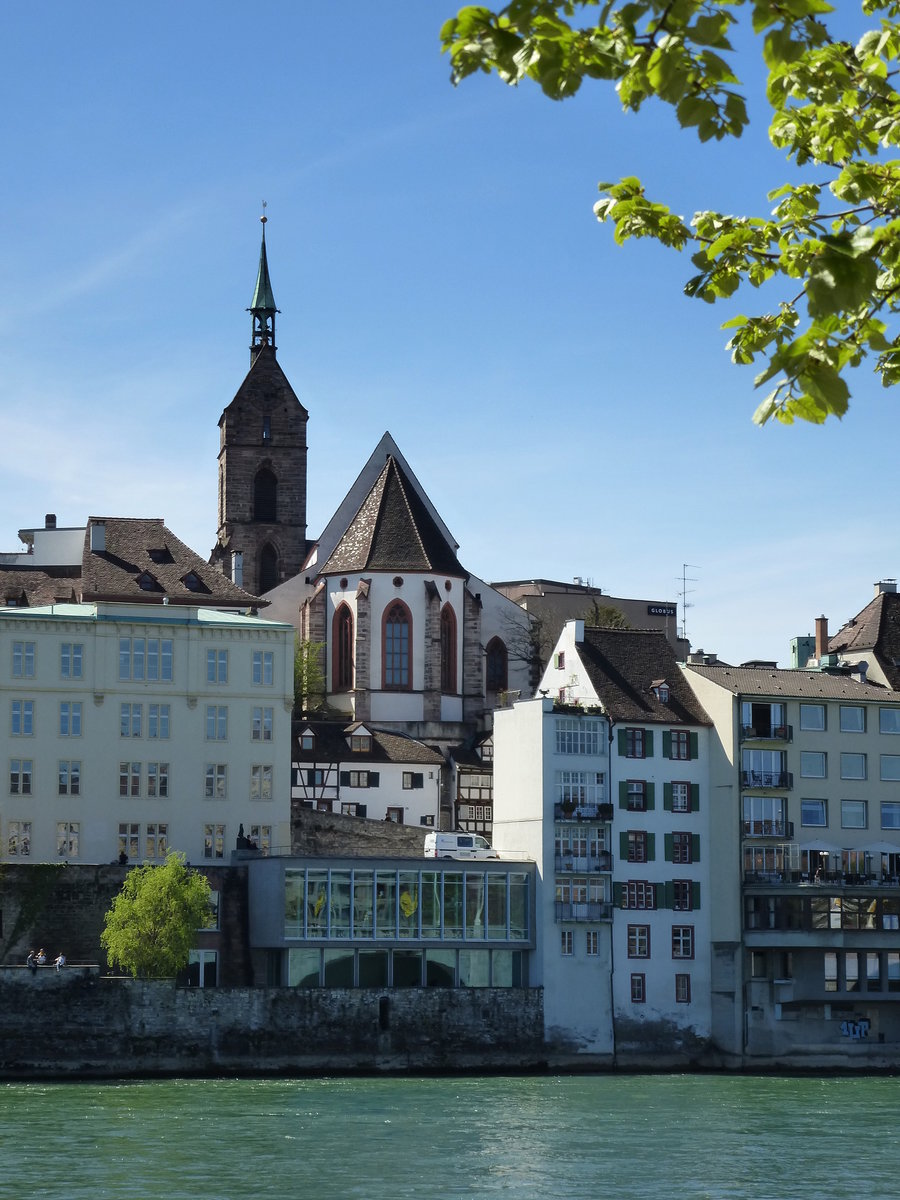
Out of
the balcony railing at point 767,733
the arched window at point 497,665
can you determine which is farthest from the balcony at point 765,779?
the arched window at point 497,665

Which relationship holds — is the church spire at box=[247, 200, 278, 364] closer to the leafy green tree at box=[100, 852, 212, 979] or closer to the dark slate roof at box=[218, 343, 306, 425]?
the dark slate roof at box=[218, 343, 306, 425]

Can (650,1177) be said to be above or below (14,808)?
below

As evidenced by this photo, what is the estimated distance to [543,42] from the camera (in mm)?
9414

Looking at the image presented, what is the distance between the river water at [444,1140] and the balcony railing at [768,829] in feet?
49.6

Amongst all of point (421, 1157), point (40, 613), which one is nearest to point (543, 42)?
point (421, 1157)

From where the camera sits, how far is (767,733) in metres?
86.9

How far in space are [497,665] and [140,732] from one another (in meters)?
43.8

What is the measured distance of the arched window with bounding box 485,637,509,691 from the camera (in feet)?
411

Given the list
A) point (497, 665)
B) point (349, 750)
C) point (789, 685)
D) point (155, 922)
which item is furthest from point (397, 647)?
point (155, 922)

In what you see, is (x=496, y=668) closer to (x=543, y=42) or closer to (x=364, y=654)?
(x=364, y=654)

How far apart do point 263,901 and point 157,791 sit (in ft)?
22.0

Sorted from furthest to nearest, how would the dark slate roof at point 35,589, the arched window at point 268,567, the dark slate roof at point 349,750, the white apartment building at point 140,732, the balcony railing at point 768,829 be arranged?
the arched window at point 268,567 < the dark slate roof at point 349,750 < the dark slate roof at point 35,589 < the balcony railing at point 768,829 < the white apartment building at point 140,732

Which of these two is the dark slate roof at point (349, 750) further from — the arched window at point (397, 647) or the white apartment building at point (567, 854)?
the white apartment building at point (567, 854)

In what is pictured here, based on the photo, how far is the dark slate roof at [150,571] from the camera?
308 ft
